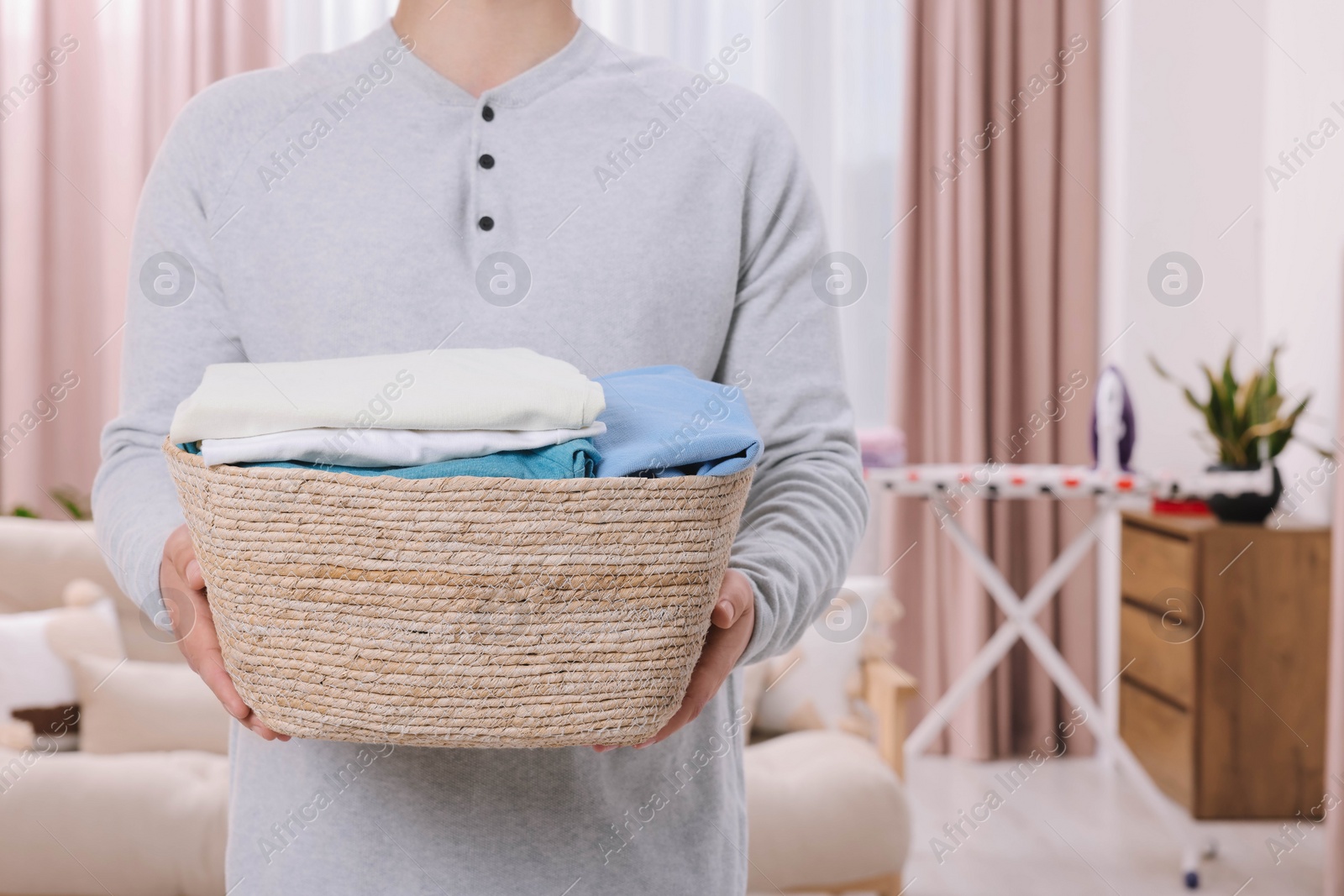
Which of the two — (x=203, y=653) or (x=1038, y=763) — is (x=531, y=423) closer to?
(x=203, y=653)

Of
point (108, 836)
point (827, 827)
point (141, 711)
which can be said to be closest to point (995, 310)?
point (827, 827)

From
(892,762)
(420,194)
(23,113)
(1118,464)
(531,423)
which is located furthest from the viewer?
(23,113)

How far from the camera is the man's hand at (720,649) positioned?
54cm

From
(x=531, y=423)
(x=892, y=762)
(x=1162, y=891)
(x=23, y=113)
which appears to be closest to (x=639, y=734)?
(x=531, y=423)

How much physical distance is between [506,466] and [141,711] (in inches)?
74.2

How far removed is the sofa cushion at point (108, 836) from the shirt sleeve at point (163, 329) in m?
1.40

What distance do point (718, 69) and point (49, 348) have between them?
2.07 meters

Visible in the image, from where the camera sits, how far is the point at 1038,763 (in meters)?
3.23

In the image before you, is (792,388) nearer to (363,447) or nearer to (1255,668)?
(363,447)

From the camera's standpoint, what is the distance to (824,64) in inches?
130

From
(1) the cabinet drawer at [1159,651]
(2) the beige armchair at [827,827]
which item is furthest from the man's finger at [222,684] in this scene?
(1) the cabinet drawer at [1159,651]

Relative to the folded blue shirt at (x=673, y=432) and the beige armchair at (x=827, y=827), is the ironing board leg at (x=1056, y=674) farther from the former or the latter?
the folded blue shirt at (x=673, y=432)

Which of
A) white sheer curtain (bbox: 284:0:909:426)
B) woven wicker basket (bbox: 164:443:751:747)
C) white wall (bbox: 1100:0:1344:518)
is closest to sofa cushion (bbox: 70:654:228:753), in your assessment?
woven wicker basket (bbox: 164:443:751:747)

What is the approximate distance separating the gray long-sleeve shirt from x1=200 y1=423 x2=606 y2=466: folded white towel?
0.18 metres
